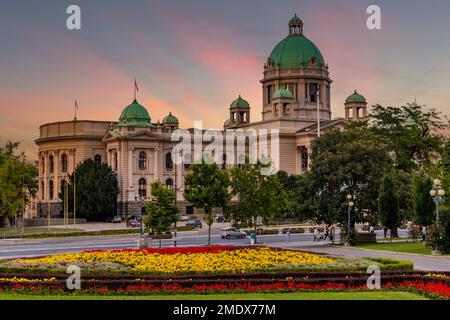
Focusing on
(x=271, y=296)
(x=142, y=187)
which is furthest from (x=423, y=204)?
(x=142, y=187)

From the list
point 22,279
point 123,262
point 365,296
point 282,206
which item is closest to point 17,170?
point 282,206

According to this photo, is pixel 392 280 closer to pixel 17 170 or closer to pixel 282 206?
pixel 282 206

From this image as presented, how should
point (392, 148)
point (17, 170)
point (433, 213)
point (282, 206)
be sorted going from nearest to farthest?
point (433, 213) → point (282, 206) → point (392, 148) → point (17, 170)

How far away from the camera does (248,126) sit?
146 m

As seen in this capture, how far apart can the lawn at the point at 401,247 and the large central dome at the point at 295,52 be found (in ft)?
278

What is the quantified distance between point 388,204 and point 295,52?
3451 inches

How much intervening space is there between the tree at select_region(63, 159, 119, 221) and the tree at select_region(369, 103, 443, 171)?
149 ft

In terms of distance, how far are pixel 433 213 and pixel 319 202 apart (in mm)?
11526

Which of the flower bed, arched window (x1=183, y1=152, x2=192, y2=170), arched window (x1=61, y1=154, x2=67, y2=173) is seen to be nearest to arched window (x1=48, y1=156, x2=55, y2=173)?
arched window (x1=61, y1=154, x2=67, y2=173)

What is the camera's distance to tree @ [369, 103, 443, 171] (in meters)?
85.2

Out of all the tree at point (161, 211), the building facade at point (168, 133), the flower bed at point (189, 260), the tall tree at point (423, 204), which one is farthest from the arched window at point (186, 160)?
the flower bed at point (189, 260)

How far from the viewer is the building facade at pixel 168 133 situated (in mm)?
130500

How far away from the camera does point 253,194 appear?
68.9 meters

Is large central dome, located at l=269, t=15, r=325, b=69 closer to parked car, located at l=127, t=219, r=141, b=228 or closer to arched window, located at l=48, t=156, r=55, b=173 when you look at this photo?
arched window, located at l=48, t=156, r=55, b=173
